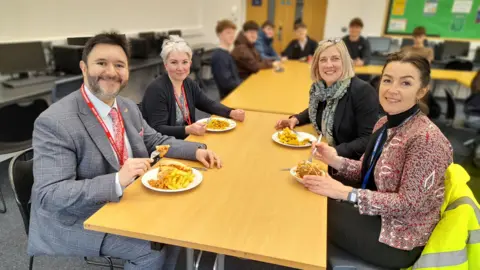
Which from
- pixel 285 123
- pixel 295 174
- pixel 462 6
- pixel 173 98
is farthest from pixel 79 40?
pixel 462 6

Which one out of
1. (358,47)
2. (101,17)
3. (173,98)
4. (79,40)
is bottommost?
(173,98)

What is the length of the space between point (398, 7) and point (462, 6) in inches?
47.2

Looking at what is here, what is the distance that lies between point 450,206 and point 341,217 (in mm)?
423

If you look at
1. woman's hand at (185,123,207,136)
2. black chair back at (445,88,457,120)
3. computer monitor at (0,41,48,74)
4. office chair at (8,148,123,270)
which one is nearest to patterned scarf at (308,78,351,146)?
woman's hand at (185,123,207,136)

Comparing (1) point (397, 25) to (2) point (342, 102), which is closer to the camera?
(2) point (342, 102)

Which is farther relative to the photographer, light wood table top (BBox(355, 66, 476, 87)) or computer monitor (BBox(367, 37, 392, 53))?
computer monitor (BBox(367, 37, 392, 53))

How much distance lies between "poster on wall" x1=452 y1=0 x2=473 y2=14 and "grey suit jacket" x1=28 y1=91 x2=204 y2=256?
7.79 meters

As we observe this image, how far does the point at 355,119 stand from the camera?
83.7 inches

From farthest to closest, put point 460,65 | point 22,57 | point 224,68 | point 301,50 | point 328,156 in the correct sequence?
point 301,50 → point 460,65 → point 224,68 → point 22,57 → point 328,156

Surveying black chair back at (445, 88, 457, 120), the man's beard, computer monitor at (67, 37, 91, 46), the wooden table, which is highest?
computer monitor at (67, 37, 91, 46)

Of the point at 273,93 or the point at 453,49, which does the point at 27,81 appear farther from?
the point at 453,49

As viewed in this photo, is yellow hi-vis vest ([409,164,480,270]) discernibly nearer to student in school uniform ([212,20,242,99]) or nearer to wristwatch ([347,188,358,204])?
wristwatch ([347,188,358,204])

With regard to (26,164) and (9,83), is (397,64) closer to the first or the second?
(26,164)

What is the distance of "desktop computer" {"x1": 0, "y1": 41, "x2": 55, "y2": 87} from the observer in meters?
3.39
